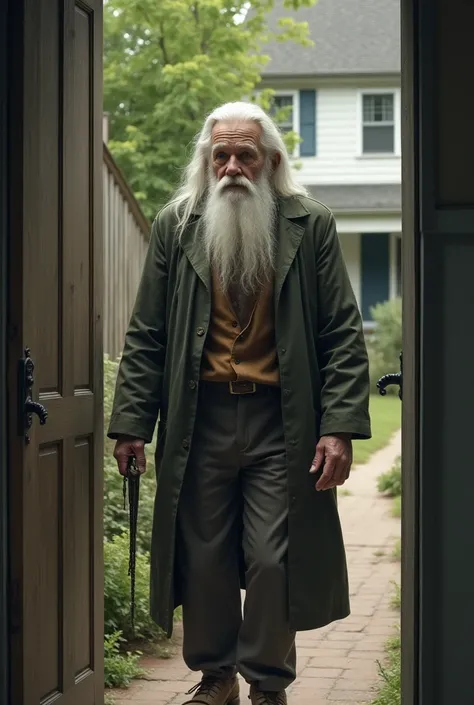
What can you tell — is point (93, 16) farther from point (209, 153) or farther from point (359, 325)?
point (359, 325)

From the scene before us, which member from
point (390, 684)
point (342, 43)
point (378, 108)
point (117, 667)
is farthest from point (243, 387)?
point (342, 43)

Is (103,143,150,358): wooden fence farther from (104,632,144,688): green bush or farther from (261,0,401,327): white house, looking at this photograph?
(261,0,401,327): white house

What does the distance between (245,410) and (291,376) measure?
0.75ft

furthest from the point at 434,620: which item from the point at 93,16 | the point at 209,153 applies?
the point at 93,16

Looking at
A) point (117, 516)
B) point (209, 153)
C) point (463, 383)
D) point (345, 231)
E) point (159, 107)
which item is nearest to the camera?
point (463, 383)

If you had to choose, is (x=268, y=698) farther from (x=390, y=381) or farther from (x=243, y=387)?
(x=390, y=381)

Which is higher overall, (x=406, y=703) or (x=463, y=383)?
(x=463, y=383)

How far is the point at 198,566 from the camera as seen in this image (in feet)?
15.5

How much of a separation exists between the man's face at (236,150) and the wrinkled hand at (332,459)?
1.08m

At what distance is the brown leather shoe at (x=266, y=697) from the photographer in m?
4.66

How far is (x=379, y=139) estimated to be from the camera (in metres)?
27.8

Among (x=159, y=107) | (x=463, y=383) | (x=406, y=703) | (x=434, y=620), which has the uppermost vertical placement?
(x=159, y=107)

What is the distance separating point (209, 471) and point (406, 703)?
1.21m

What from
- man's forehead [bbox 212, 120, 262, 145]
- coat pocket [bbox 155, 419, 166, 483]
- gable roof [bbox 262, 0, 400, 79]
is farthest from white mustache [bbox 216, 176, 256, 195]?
gable roof [bbox 262, 0, 400, 79]
